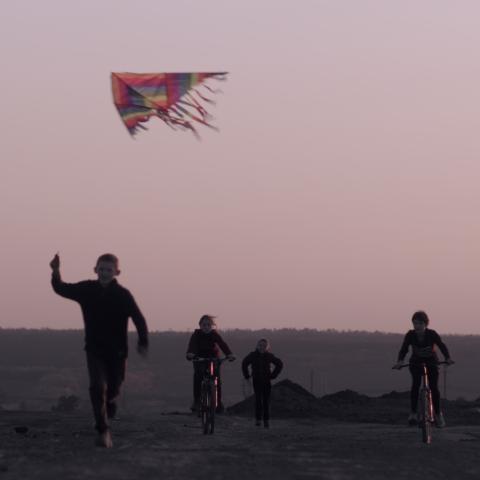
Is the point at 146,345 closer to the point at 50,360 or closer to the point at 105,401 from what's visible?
the point at 105,401

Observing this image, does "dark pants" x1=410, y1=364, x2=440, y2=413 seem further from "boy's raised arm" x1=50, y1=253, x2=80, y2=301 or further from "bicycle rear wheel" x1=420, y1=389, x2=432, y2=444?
"boy's raised arm" x1=50, y1=253, x2=80, y2=301

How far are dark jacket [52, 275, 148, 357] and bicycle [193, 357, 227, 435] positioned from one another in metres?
4.26

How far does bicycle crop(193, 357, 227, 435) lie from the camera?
20.0 meters

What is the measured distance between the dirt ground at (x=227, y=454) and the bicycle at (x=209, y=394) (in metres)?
0.18

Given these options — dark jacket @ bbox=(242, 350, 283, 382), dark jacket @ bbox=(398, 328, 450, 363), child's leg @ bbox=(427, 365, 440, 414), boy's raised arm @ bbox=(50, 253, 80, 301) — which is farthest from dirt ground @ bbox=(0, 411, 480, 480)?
dark jacket @ bbox=(242, 350, 283, 382)

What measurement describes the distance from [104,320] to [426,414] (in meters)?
5.14

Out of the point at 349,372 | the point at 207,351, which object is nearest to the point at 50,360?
the point at 349,372

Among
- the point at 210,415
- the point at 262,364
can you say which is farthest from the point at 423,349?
the point at 262,364

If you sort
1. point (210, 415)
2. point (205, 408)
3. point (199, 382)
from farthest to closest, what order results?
point (199, 382) < point (205, 408) < point (210, 415)

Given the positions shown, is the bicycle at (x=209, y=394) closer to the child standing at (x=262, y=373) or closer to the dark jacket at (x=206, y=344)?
the dark jacket at (x=206, y=344)

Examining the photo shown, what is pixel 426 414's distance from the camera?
19281mm

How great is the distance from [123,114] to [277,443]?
187 inches

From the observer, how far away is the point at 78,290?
15773mm

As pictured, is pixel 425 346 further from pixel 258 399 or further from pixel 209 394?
pixel 258 399
